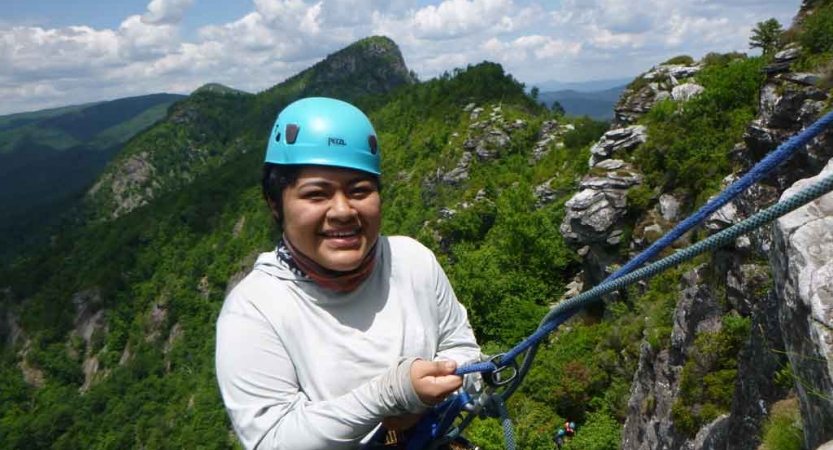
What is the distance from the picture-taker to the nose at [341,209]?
2221 millimetres

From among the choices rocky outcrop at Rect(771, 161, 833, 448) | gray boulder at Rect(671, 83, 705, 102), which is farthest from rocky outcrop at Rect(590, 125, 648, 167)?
rocky outcrop at Rect(771, 161, 833, 448)

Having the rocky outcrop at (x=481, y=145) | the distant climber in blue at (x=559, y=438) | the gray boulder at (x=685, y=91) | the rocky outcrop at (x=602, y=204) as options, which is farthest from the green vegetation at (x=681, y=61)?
the rocky outcrop at (x=481, y=145)

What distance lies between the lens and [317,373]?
220cm

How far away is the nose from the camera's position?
222cm

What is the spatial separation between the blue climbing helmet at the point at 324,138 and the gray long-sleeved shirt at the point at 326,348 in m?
0.51

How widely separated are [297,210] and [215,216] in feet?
416

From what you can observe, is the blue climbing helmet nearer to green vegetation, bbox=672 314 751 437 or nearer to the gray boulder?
green vegetation, bbox=672 314 751 437

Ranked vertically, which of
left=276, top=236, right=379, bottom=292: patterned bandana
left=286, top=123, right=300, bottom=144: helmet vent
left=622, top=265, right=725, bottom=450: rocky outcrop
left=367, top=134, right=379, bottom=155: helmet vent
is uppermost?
left=286, top=123, right=300, bottom=144: helmet vent

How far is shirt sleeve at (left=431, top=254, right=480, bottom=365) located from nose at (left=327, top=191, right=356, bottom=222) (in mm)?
621

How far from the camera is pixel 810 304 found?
2281mm

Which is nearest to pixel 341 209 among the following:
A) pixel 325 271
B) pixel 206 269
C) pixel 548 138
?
pixel 325 271

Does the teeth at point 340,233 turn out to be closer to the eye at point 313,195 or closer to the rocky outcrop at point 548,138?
the eye at point 313,195

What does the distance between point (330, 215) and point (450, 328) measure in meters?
0.95

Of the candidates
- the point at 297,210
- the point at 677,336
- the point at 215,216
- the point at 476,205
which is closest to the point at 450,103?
the point at 476,205
